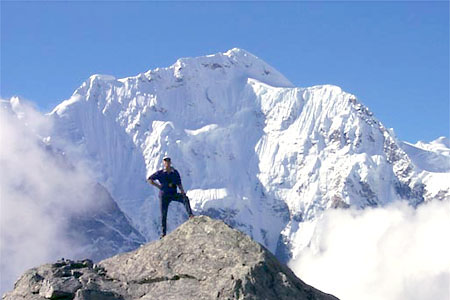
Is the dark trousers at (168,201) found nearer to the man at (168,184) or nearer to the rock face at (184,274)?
the man at (168,184)

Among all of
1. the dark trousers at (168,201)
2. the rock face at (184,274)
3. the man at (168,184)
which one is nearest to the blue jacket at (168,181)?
the man at (168,184)

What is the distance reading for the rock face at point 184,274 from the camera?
1814 centimetres

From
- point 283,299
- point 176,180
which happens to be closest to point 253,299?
point 283,299

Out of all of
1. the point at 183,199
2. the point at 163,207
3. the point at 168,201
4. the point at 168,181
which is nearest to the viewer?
the point at 183,199

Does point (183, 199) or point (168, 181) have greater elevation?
point (168, 181)

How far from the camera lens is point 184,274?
18.9 meters

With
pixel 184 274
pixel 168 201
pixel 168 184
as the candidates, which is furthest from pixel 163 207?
pixel 184 274

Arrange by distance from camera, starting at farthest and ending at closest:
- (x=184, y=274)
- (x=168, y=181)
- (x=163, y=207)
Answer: (x=163, y=207) → (x=168, y=181) → (x=184, y=274)

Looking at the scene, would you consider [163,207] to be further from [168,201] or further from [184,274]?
[184,274]

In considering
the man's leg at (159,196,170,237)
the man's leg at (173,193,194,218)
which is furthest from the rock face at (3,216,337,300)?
the man's leg at (159,196,170,237)

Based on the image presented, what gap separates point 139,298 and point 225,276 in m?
1.89

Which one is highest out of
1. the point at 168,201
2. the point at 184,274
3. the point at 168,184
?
the point at 168,184

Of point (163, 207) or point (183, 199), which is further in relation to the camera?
point (163, 207)

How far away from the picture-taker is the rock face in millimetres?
18141
